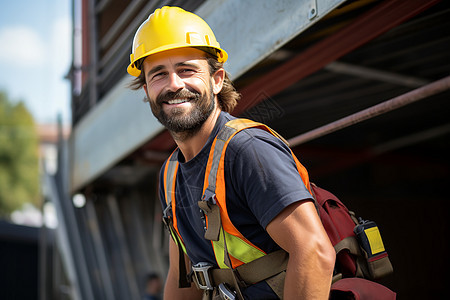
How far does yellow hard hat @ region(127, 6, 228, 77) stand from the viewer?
2.29 meters

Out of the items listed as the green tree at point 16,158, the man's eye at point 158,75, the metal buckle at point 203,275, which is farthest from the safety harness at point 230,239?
the green tree at point 16,158

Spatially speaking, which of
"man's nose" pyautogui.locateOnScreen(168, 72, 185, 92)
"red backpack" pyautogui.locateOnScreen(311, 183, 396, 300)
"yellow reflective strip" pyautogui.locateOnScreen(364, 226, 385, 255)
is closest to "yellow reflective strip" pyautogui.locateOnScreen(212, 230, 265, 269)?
"red backpack" pyautogui.locateOnScreen(311, 183, 396, 300)

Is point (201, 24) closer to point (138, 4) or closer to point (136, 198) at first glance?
point (138, 4)

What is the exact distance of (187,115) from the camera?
219 centimetres

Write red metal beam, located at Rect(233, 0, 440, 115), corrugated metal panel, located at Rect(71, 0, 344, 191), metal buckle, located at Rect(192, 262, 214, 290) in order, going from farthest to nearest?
corrugated metal panel, located at Rect(71, 0, 344, 191) → red metal beam, located at Rect(233, 0, 440, 115) → metal buckle, located at Rect(192, 262, 214, 290)

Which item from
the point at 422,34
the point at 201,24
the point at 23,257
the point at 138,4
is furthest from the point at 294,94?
the point at 23,257

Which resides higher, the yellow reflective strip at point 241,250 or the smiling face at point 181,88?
the smiling face at point 181,88

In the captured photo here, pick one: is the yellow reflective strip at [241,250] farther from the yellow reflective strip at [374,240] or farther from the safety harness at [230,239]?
the yellow reflective strip at [374,240]

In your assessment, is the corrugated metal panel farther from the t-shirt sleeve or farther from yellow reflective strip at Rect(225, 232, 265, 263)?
yellow reflective strip at Rect(225, 232, 265, 263)

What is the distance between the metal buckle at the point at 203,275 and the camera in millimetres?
2166

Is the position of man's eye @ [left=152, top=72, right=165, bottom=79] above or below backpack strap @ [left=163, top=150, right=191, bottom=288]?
above

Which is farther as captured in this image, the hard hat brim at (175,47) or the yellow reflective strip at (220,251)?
the hard hat brim at (175,47)

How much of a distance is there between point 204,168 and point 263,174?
37 cm

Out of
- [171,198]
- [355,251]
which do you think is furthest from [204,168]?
[355,251]
